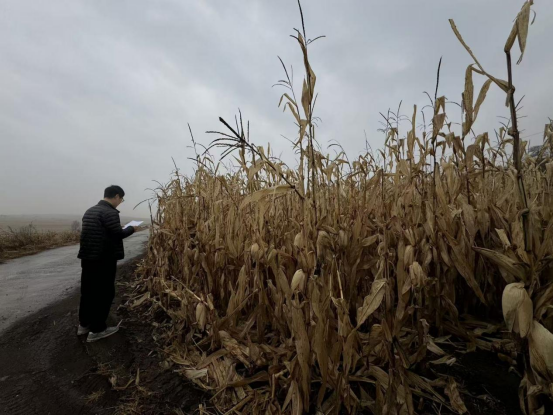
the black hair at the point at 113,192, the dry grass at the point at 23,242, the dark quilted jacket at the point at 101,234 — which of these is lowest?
the dry grass at the point at 23,242

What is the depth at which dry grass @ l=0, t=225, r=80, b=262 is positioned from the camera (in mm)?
8234

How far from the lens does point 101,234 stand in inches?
118

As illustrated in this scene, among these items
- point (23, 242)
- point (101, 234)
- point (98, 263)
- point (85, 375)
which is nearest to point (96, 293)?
point (98, 263)

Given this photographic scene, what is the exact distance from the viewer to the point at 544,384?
0.89m

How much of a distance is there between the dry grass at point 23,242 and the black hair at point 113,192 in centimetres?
649

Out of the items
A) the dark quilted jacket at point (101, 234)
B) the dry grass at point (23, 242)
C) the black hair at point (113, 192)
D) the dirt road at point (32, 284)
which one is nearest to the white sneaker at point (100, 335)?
the dark quilted jacket at point (101, 234)

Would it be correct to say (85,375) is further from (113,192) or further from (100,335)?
(113,192)

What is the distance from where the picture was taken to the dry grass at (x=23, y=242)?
823cm

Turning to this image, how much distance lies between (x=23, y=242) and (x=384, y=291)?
12380 mm

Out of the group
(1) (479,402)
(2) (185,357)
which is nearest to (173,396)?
(2) (185,357)

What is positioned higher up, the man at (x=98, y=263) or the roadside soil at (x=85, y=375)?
the man at (x=98, y=263)

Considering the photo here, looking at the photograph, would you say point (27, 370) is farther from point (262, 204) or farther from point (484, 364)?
point (484, 364)

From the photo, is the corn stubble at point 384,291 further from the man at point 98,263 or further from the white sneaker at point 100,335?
the man at point 98,263

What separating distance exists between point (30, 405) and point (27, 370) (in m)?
0.56
